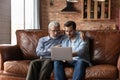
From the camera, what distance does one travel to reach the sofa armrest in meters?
4.14

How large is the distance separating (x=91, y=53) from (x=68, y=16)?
3310mm

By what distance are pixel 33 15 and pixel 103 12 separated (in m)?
1.77

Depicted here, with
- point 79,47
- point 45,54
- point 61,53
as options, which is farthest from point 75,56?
point 45,54

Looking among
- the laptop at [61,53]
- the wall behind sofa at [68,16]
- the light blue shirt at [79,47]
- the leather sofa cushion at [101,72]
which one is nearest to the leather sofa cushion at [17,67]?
the laptop at [61,53]

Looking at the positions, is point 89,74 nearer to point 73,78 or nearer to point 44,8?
point 73,78

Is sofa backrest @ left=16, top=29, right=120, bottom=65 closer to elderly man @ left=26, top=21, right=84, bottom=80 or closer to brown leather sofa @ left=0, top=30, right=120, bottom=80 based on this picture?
brown leather sofa @ left=0, top=30, right=120, bottom=80

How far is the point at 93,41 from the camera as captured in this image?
424cm

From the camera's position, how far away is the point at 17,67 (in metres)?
3.92

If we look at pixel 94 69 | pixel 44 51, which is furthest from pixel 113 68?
pixel 44 51

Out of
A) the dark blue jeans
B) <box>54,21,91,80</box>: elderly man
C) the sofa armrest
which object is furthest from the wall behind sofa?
the dark blue jeans

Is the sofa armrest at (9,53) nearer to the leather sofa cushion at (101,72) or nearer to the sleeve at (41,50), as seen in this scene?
the sleeve at (41,50)

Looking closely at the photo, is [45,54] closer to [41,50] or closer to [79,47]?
[41,50]

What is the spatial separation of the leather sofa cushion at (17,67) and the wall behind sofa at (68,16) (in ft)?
11.4

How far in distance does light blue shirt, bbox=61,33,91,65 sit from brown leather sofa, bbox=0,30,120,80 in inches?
8.0
